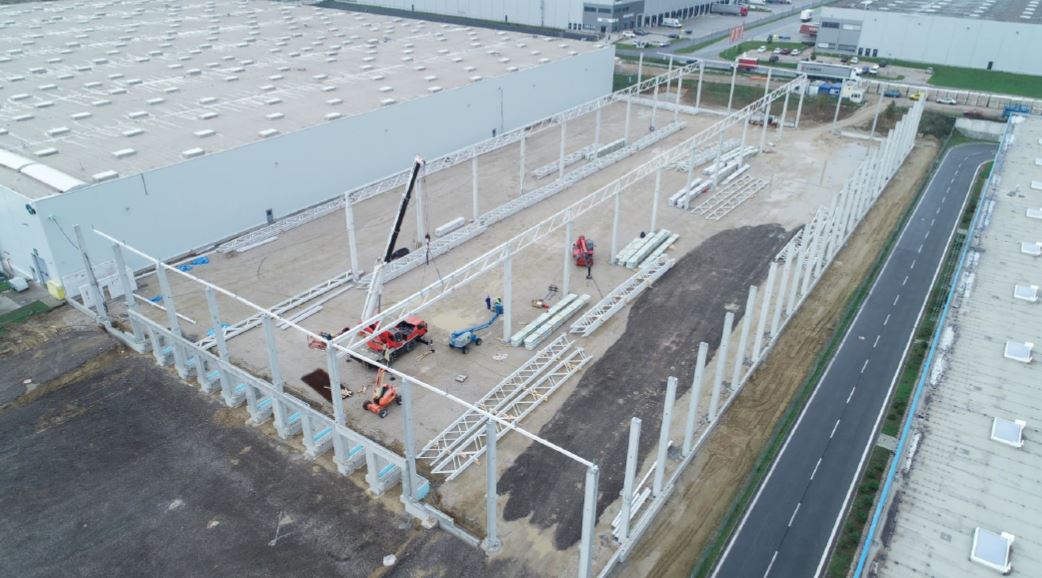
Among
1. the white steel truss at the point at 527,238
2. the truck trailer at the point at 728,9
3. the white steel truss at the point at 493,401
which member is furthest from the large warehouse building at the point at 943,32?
the white steel truss at the point at 493,401

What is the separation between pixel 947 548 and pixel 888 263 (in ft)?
86.9

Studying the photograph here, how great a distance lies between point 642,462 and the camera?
25.3 meters

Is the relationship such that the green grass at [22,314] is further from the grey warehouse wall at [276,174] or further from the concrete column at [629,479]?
the concrete column at [629,479]

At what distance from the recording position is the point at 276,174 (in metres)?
42.8

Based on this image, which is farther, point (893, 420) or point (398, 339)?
point (398, 339)

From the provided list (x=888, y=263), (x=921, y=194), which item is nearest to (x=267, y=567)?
(x=888, y=263)

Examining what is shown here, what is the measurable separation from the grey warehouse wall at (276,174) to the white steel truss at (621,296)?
874 inches

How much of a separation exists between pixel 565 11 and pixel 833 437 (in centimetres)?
9167

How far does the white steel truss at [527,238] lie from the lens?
26992 millimetres

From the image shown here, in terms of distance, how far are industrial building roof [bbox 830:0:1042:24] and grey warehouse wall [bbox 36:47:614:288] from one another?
183ft

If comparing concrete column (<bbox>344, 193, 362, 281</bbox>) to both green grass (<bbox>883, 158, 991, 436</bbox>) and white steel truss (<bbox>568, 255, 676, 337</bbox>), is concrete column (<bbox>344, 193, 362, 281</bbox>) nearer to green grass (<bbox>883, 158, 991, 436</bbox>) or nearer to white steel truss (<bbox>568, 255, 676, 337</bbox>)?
white steel truss (<bbox>568, 255, 676, 337</bbox>)

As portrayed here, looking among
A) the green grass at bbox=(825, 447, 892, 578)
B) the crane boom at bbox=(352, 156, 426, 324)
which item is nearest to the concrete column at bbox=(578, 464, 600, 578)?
the green grass at bbox=(825, 447, 892, 578)

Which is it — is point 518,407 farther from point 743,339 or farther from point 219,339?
point 219,339

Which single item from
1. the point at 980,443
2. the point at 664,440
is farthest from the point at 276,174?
the point at 980,443
